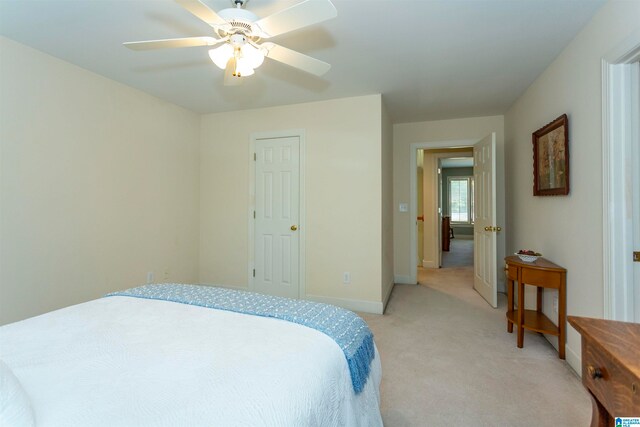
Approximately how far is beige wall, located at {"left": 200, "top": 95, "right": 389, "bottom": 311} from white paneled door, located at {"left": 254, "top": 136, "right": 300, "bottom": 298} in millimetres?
148

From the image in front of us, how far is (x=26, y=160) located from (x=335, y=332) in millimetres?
2697

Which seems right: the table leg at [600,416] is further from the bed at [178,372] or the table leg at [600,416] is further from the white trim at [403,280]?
the white trim at [403,280]

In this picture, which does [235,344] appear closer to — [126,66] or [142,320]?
[142,320]

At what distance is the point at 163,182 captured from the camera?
3.45 meters

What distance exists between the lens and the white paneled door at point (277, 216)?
140 inches

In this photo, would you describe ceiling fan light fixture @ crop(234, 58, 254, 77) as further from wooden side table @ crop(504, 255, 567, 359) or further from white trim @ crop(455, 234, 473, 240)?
white trim @ crop(455, 234, 473, 240)

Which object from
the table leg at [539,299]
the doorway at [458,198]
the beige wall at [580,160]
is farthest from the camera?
the doorway at [458,198]

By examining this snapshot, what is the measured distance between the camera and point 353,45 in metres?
2.19

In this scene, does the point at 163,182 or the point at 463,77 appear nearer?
the point at 463,77

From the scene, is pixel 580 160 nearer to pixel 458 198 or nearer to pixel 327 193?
pixel 327 193

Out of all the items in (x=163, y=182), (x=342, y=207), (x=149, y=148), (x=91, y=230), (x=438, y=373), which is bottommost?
(x=438, y=373)

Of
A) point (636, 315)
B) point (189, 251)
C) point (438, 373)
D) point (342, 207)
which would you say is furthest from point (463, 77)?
point (189, 251)

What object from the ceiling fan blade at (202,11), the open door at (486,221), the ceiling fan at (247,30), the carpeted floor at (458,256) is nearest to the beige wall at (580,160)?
the open door at (486,221)

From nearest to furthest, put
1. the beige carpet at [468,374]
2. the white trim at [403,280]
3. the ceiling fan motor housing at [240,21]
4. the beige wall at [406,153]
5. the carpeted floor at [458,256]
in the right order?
the ceiling fan motor housing at [240,21] < the beige carpet at [468,374] < the beige wall at [406,153] < the white trim at [403,280] < the carpeted floor at [458,256]
